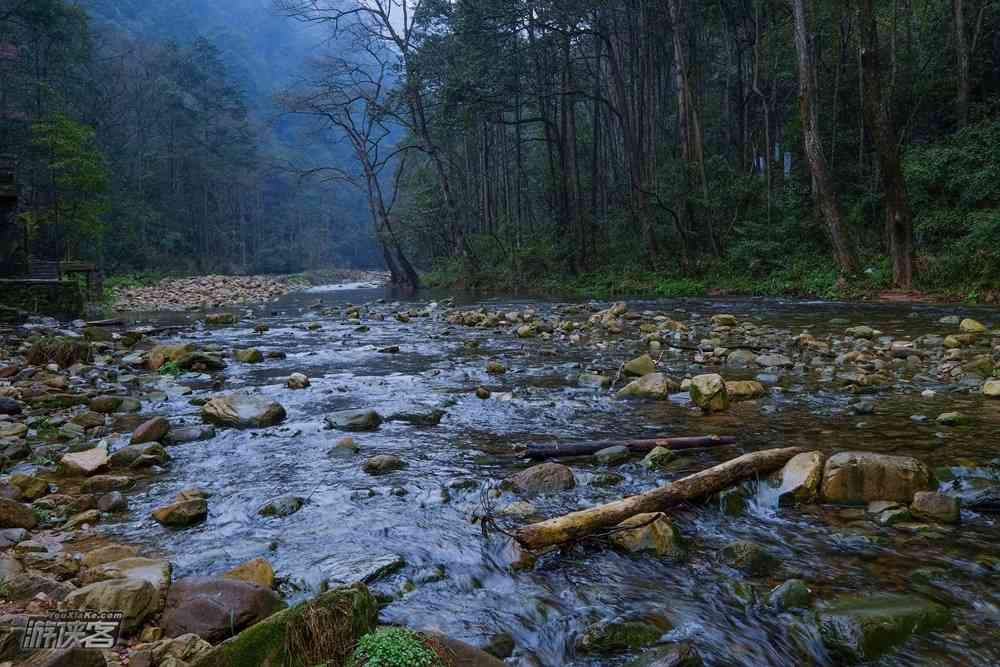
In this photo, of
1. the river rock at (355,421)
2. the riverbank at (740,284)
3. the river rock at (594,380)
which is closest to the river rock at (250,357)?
the river rock at (355,421)

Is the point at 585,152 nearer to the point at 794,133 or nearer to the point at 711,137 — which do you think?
the point at 711,137

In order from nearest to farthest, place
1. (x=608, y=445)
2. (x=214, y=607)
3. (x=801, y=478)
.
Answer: (x=214, y=607)
(x=801, y=478)
(x=608, y=445)

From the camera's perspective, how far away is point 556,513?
2.94m

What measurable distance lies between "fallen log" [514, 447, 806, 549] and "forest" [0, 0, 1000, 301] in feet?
33.7

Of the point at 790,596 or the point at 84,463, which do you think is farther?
the point at 84,463

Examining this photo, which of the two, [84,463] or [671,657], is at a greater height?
[84,463]

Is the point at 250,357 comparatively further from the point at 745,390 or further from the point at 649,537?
the point at 649,537

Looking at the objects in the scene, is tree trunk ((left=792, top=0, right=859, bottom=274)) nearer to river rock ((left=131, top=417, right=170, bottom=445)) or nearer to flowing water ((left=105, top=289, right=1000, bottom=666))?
flowing water ((left=105, top=289, right=1000, bottom=666))

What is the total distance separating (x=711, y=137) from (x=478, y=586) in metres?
26.1

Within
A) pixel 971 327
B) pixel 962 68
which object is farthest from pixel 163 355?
pixel 962 68

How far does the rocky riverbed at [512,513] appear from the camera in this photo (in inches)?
77.9

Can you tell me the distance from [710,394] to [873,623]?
9.18ft

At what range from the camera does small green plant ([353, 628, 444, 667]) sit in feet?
5.07

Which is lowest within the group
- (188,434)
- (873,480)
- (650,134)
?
(873,480)
